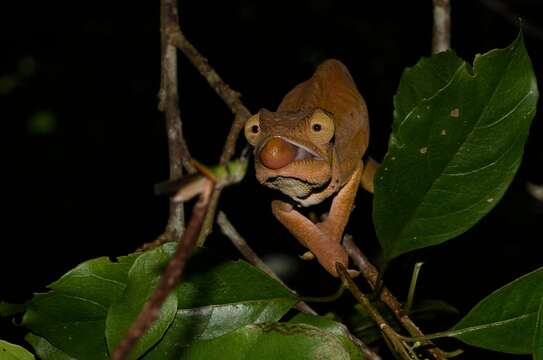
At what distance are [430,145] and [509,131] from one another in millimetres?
191

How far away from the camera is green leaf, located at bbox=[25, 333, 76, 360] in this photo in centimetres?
190

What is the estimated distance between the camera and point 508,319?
183cm

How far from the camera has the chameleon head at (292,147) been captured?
229 cm

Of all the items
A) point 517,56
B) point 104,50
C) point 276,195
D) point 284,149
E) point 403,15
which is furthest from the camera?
point 403,15

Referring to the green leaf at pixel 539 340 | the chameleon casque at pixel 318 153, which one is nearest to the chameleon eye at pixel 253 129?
the chameleon casque at pixel 318 153

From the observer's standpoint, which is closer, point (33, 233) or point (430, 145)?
point (430, 145)

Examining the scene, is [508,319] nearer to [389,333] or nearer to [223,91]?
[389,333]

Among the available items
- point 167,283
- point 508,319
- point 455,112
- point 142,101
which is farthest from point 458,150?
point 142,101

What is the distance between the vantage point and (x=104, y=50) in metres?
6.72

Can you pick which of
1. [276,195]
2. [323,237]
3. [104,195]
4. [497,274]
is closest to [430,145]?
[323,237]

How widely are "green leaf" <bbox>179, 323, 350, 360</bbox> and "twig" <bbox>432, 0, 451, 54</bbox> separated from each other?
5.05ft

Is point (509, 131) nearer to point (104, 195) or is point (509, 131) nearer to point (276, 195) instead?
point (276, 195)

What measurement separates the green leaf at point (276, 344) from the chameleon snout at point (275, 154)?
27.4 inches

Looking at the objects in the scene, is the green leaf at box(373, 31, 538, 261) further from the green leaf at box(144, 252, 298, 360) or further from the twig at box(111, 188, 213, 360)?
the twig at box(111, 188, 213, 360)
